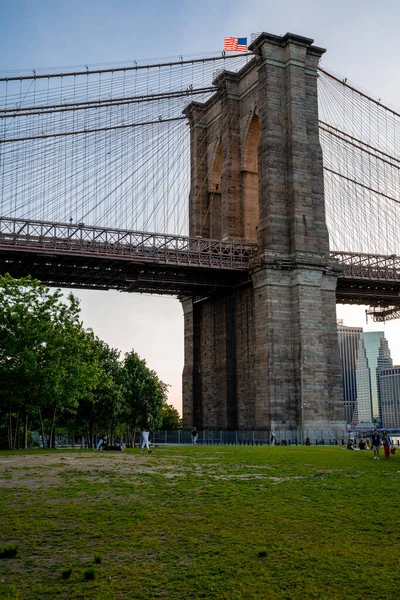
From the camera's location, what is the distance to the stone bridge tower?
5212cm

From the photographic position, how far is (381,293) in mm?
71312

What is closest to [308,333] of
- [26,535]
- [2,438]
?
[2,438]

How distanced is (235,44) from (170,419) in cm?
7881

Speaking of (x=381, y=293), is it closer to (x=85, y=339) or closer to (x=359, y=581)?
(x=85, y=339)

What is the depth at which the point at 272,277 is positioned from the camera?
175 feet

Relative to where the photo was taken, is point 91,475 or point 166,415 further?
point 166,415

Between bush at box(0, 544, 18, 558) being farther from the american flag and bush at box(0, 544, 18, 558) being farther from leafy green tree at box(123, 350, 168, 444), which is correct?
the american flag

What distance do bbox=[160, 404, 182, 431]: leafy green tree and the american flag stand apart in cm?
7176

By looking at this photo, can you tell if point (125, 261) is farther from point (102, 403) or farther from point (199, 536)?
point (199, 536)

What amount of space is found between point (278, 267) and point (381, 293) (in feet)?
73.9

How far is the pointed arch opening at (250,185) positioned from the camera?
63312 millimetres

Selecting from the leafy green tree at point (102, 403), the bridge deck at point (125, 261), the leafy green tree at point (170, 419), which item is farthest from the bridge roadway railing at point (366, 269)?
the leafy green tree at point (170, 419)

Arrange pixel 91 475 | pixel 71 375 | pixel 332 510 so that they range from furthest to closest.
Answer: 1. pixel 71 375
2. pixel 91 475
3. pixel 332 510

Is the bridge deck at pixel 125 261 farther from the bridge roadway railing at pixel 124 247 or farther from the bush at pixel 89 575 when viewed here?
the bush at pixel 89 575
